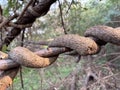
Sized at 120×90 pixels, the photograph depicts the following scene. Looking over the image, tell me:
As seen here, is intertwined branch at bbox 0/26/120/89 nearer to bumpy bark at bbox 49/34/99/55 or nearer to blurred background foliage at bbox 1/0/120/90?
bumpy bark at bbox 49/34/99/55

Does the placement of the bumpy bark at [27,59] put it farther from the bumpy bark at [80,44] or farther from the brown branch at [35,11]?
the brown branch at [35,11]

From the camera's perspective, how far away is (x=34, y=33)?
148cm

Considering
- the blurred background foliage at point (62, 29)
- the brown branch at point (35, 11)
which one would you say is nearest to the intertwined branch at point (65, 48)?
the brown branch at point (35, 11)

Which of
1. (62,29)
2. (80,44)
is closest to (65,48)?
(80,44)

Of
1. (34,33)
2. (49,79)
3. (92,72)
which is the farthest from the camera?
(49,79)

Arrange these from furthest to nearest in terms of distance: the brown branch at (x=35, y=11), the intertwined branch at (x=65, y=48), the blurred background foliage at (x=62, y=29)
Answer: the blurred background foliage at (x=62, y=29)
the brown branch at (x=35, y=11)
the intertwined branch at (x=65, y=48)

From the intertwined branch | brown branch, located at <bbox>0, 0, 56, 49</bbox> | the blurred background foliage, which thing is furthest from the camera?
the blurred background foliage

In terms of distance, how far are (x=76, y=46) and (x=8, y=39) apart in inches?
19.3

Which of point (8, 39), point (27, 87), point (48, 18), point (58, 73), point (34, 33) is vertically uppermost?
point (8, 39)

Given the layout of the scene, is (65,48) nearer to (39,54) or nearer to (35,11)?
(39,54)

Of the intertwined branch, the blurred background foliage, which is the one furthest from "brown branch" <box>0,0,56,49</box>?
the intertwined branch

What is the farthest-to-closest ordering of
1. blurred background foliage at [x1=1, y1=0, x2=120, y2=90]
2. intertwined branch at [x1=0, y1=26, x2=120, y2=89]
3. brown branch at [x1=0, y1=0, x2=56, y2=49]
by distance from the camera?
blurred background foliage at [x1=1, y1=0, x2=120, y2=90] → brown branch at [x1=0, y1=0, x2=56, y2=49] → intertwined branch at [x1=0, y1=26, x2=120, y2=89]

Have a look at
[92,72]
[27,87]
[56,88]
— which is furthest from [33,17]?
[27,87]

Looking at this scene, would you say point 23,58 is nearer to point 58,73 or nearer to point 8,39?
point 8,39
